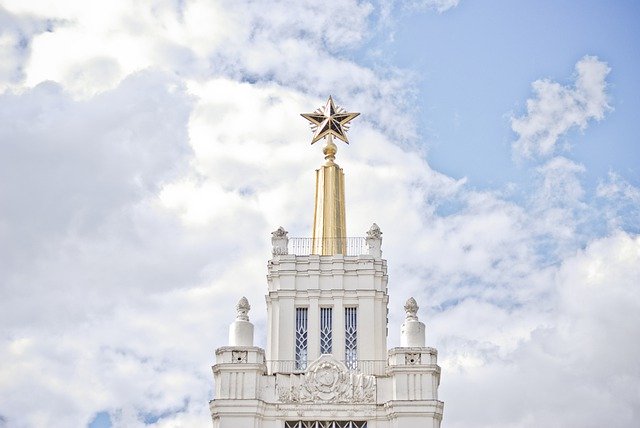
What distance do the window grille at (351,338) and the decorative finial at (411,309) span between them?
8.45 feet

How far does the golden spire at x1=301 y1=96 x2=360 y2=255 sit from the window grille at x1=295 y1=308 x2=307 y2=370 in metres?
3.44

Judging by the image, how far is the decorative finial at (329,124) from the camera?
5506 cm

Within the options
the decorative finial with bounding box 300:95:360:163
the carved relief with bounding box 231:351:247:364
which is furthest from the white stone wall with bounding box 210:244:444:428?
the decorative finial with bounding box 300:95:360:163

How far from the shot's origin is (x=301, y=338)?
49.5 m

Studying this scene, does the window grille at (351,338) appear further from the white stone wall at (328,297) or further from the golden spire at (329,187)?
the golden spire at (329,187)

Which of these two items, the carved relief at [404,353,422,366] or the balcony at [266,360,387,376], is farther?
the balcony at [266,360,387,376]

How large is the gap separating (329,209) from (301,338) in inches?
272

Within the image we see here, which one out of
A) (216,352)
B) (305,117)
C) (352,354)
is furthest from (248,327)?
(305,117)

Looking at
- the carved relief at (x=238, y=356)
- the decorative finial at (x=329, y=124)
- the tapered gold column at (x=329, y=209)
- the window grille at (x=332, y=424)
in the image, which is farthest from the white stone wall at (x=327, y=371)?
the decorative finial at (x=329, y=124)

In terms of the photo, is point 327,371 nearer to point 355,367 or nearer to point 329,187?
point 355,367

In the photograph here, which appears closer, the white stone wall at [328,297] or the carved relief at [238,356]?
the carved relief at [238,356]

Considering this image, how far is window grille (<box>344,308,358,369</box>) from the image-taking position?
48.8 m

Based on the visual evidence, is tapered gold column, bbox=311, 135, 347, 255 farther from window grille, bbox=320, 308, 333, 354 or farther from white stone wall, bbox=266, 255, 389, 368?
window grille, bbox=320, 308, 333, 354

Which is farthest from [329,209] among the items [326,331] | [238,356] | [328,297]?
[238,356]
